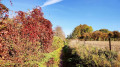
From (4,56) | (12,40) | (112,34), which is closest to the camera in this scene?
(4,56)

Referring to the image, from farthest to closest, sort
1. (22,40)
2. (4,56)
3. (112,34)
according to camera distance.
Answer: (112,34) → (22,40) → (4,56)

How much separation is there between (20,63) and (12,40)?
3.46ft

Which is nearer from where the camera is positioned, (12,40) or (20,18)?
(12,40)

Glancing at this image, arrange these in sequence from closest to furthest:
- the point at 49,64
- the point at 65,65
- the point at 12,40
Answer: the point at 12,40, the point at 49,64, the point at 65,65

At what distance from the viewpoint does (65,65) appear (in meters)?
6.94

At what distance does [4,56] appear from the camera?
3244 mm

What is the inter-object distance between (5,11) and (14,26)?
0.66 meters

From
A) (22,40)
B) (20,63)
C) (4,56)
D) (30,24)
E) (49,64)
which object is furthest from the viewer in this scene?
(49,64)

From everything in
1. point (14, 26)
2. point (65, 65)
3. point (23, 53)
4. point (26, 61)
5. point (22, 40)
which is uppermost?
point (14, 26)

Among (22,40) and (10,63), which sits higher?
(22,40)

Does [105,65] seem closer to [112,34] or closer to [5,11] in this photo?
[5,11]

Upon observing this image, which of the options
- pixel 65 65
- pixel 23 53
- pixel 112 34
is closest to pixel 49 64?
pixel 65 65

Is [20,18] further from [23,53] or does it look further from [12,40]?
[23,53]

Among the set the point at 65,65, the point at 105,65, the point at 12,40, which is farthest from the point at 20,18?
the point at 65,65
